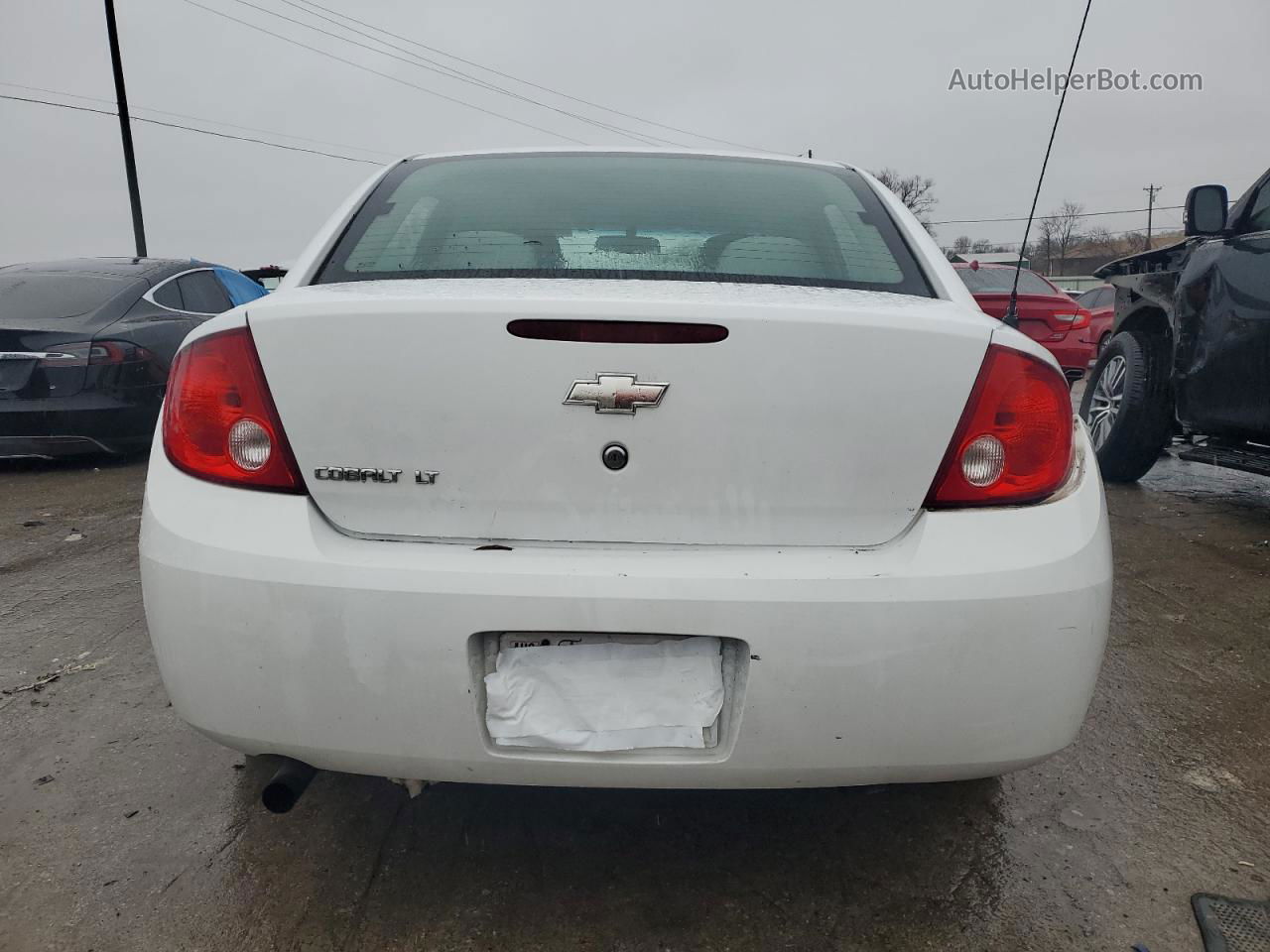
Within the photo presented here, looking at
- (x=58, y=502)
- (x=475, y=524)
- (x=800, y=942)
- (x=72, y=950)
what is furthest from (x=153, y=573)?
(x=58, y=502)

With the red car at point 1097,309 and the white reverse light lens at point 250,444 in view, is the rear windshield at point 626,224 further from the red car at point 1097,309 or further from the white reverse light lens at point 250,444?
the red car at point 1097,309

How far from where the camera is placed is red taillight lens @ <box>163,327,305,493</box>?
1.42 meters

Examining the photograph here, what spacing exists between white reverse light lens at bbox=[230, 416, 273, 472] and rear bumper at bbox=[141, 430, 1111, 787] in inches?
2.0

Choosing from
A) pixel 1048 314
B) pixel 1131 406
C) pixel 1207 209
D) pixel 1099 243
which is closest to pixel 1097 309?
pixel 1048 314

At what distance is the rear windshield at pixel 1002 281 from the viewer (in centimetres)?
850

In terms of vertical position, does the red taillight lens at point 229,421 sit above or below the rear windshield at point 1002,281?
above

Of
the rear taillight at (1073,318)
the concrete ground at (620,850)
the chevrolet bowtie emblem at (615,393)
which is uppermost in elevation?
the chevrolet bowtie emblem at (615,393)

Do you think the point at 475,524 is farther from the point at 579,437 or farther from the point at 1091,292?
the point at 1091,292

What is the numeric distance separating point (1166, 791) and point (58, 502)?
4.87 m

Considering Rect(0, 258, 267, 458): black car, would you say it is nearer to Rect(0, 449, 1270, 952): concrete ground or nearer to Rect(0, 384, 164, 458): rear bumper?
Rect(0, 384, 164, 458): rear bumper

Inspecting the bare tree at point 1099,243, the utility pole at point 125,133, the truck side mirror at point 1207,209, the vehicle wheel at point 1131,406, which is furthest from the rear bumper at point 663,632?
the bare tree at point 1099,243

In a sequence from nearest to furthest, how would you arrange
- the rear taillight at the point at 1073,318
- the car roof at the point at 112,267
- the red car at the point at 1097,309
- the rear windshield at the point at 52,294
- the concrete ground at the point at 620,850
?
the concrete ground at the point at 620,850, the rear windshield at the point at 52,294, the car roof at the point at 112,267, the rear taillight at the point at 1073,318, the red car at the point at 1097,309

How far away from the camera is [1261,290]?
348cm

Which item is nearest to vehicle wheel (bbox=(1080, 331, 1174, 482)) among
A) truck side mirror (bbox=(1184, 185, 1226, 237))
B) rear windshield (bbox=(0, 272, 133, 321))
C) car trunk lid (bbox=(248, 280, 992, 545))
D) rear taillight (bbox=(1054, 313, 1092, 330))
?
truck side mirror (bbox=(1184, 185, 1226, 237))
